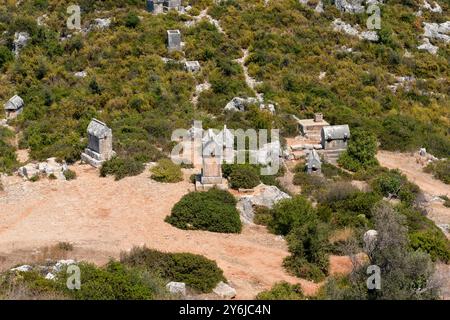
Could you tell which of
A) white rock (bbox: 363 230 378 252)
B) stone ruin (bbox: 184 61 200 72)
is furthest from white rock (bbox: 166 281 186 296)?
stone ruin (bbox: 184 61 200 72)

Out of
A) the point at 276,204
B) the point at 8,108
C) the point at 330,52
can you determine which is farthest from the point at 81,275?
the point at 330,52

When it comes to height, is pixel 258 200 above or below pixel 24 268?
below

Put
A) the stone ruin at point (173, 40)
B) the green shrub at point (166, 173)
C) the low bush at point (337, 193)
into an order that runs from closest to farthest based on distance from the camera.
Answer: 1. the low bush at point (337, 193)
2. the green shrub at point (166, 173)
3. the stone ruin at point (173, 40)

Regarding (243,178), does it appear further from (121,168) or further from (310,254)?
(310,254)

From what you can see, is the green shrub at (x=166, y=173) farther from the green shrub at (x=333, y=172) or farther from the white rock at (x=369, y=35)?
the white rock at (x=369, y=35)

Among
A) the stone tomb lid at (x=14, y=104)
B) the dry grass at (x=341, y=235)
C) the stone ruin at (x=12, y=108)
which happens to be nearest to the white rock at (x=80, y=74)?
the stone tomb lid at (x=14, y=104)

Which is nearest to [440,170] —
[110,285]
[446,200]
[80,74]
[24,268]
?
[446,200]
